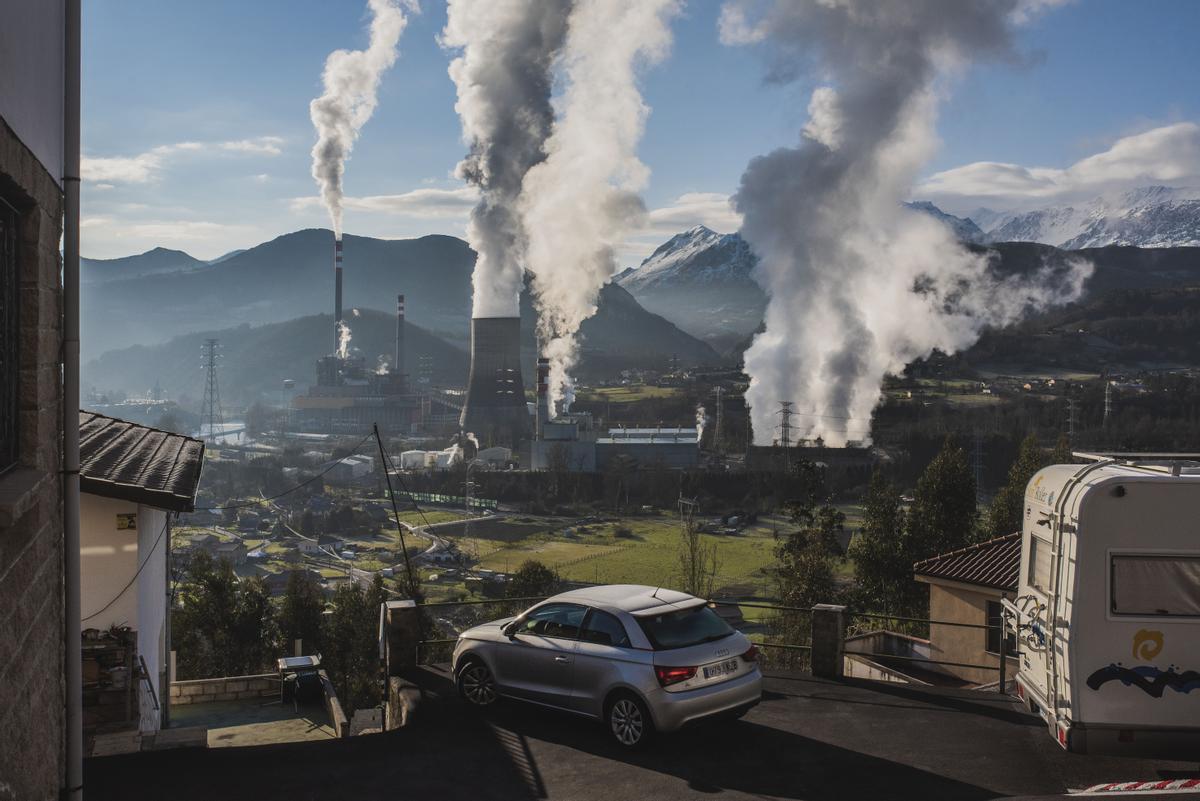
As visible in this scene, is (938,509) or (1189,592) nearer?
(1189,592)

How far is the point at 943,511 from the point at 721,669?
119 ft

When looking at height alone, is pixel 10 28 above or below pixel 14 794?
above

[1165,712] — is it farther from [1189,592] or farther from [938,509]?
[938,509]

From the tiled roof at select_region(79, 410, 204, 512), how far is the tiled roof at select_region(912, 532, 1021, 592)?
1517 centimetres

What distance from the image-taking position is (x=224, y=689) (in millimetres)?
18312

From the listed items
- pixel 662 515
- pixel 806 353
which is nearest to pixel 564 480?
pixel 662 515

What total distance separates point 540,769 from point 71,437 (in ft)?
15.2

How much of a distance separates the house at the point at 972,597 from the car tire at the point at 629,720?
43.8 feet

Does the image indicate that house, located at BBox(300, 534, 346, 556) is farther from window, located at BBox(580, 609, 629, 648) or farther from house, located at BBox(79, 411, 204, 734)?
window, located at BBox(580, 609, 629, 648)

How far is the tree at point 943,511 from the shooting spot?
41.8 meters

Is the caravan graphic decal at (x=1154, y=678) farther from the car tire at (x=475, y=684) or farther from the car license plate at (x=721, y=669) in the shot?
the car tire at (x=475, y=684)

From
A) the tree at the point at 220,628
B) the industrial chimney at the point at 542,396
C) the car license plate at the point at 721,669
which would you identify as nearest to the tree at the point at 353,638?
the tree at the point at 220,628

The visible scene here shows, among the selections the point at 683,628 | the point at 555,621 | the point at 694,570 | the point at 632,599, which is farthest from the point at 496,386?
the point at 683,628

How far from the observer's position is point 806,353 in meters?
88.5
